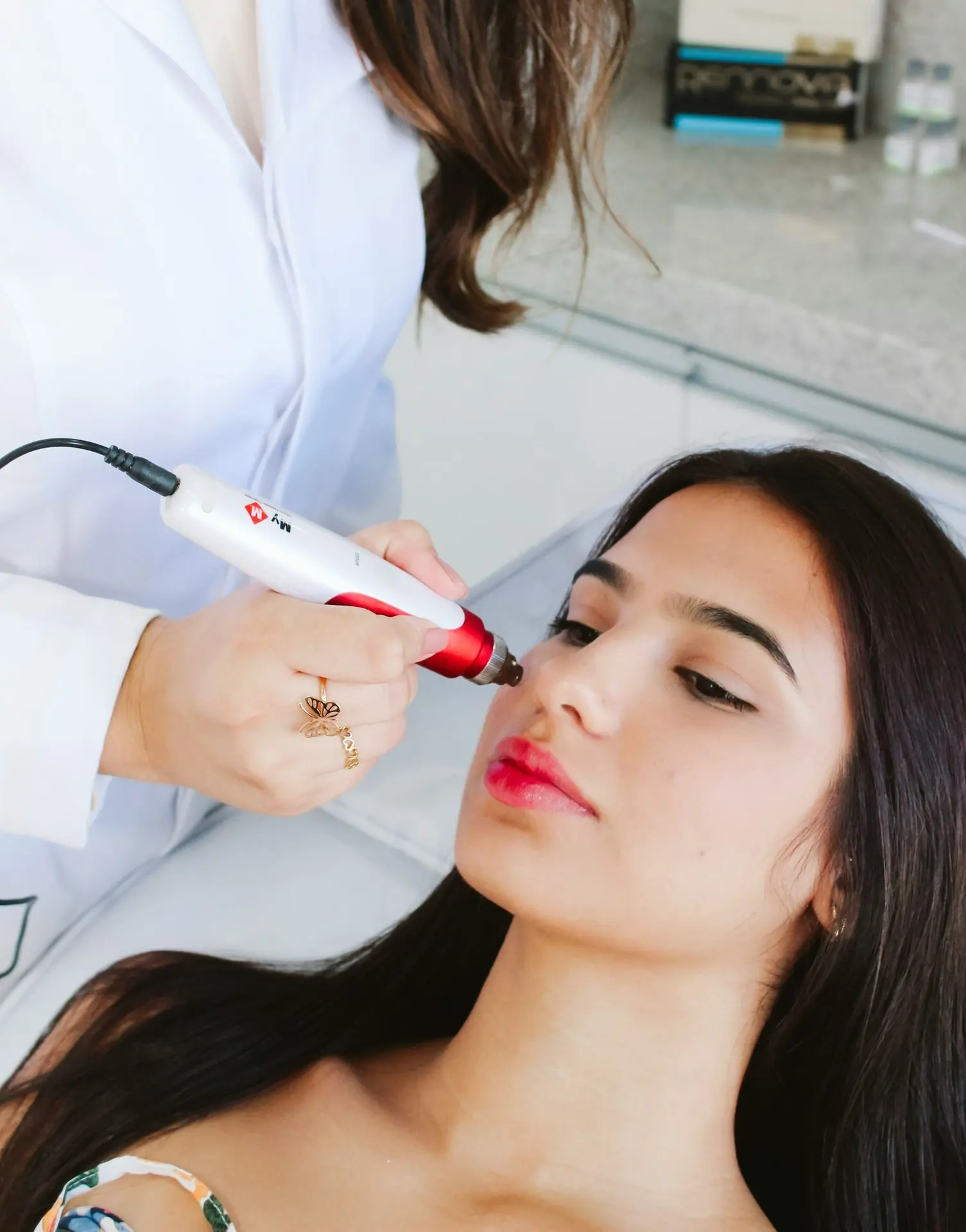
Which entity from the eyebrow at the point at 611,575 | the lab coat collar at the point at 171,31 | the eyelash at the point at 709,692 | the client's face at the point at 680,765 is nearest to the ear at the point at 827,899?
the client's face at the point at 680,765

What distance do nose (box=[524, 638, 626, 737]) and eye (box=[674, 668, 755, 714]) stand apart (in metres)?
0.05

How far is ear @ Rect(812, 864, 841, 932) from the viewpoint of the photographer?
942mm

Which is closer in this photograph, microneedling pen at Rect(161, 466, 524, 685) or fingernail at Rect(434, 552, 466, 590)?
microneedling pen at Rect(161, 466, 524, 685)

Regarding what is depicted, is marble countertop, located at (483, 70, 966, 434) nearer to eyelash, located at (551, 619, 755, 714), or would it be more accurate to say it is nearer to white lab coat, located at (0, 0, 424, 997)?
white lab coat, located at (0, 0, 424, 997)

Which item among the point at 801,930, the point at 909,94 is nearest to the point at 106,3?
the point at 801,930

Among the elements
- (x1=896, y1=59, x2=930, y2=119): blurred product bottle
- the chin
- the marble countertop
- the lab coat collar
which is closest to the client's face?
the chin

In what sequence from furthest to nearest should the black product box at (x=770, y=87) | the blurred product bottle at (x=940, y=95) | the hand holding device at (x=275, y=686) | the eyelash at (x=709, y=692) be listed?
the black product box at (x=770, y=87)
the blurred product bottle at (x=940, y=95)
the eyelash at (x=709, y=692)
the hand holding device at (x=275, y=686)

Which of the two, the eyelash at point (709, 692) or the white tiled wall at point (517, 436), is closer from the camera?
the eyelash at point (709, 692)

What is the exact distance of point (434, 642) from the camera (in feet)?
2.63

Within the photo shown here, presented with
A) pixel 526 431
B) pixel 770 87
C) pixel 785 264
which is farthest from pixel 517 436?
pixel 770 87

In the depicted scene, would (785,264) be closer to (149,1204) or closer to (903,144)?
(903,144)

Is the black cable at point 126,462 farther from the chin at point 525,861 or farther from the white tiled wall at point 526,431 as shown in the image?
the white tiled wall at point 526,431

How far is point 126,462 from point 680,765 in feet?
1.27

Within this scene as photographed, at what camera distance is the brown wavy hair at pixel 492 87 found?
103 cm
